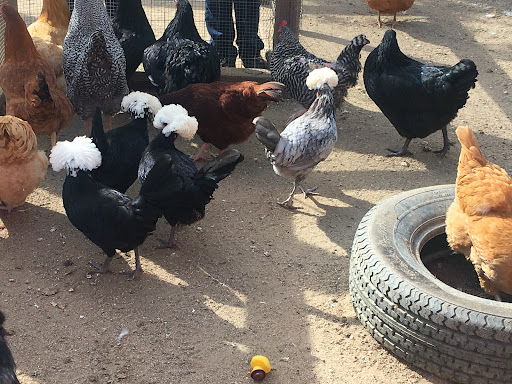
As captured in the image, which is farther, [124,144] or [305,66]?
[305,66]

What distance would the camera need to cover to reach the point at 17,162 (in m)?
4.60

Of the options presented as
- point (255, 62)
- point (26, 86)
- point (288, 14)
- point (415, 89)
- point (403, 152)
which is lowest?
point (403, 152)

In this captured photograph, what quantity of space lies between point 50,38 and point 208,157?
2.27 metres

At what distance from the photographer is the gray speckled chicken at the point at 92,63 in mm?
5613

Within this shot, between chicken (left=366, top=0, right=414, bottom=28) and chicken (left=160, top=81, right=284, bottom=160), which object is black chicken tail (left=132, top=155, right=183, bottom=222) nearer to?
chicken (left=160, top=81, right=284, bottom=160)

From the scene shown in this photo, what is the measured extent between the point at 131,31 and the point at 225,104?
6.46 ft

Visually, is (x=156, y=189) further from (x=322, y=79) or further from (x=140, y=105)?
(x=322, y=79)

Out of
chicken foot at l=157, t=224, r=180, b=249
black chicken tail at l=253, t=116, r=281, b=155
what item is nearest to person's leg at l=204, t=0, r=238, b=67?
black chicken tail at l=253, t=116, r=281, b=155

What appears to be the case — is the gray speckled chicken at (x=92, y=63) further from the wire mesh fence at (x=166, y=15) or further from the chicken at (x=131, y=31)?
the wire mesh fence at (x=166, y=15)

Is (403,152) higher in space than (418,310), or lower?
lower

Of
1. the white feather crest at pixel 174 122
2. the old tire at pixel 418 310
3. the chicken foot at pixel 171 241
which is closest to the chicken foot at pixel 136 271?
the chicken foot at pixel 171 241

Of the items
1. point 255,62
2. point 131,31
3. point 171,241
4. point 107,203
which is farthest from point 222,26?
point 107,203

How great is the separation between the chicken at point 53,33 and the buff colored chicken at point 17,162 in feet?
5.80

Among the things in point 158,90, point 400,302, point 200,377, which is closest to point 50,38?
point 158,90
